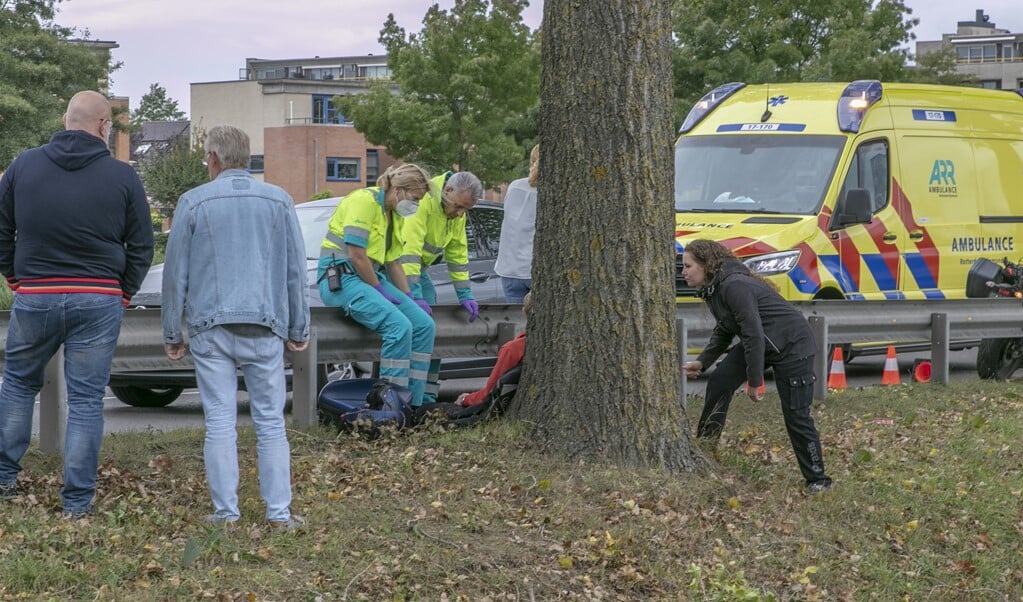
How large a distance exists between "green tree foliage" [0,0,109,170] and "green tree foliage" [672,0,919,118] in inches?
839

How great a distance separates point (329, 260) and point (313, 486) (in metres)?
2.00

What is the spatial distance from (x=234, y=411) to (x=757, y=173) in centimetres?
734

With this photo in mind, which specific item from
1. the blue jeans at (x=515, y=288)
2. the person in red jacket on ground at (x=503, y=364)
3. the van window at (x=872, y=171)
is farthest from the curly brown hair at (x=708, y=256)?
the van window at (x=872, y=171)

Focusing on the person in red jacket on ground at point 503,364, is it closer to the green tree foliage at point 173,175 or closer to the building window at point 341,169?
the green tree foliage at point 173,175

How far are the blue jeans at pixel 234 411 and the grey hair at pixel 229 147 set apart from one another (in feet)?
2.37

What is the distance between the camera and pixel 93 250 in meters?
5.50

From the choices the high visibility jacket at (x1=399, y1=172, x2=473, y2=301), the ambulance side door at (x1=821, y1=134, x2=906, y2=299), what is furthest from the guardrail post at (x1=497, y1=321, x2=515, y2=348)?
the ambulance side door at (x1=821, y1=134, x2=906, y2=299)

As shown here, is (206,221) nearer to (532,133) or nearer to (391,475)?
(391,475)

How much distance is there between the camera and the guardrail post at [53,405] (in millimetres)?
6566

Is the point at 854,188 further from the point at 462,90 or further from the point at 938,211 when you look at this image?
the point at 462,90

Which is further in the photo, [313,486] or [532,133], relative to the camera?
[532,133]

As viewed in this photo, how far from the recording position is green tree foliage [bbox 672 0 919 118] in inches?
1157

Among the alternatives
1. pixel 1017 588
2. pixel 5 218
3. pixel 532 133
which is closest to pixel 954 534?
pixel 1017 588

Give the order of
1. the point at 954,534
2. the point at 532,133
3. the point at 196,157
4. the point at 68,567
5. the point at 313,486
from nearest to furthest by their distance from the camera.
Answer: the point at 68,567
the point at 313,486
the point at 954,534
the point at 532,133
the point at 196,157
